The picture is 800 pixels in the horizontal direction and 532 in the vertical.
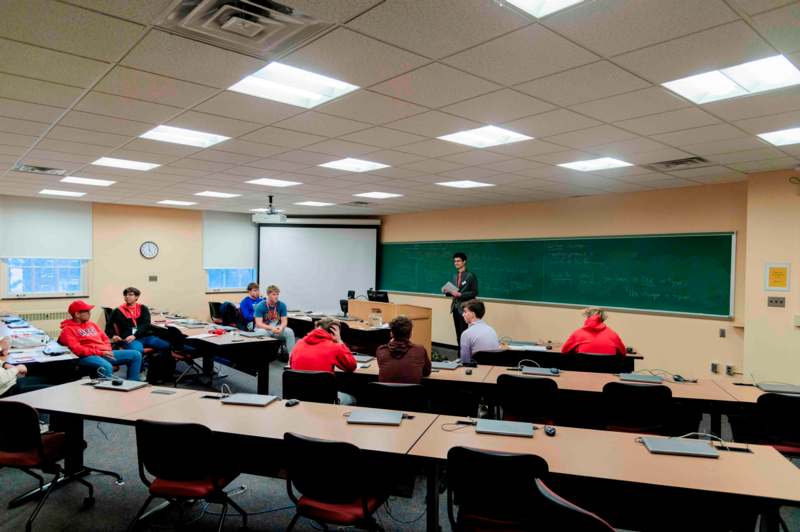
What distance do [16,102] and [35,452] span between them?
7.96ft

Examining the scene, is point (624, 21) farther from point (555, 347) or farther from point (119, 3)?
point (555, 347)

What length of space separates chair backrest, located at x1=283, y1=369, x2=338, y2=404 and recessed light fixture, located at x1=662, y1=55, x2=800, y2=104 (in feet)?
9.96

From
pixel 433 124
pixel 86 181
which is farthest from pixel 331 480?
pixel 86 181

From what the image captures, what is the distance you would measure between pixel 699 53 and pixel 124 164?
19.4ft

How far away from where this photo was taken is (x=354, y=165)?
591cm

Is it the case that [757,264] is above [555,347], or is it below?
above

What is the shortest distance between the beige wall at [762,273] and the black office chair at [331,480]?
5210mm

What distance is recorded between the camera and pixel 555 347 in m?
5.90

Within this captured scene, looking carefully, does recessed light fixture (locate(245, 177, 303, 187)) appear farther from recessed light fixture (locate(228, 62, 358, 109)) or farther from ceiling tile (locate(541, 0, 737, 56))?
ceiling tile (locate(541, 0, 737, 56))

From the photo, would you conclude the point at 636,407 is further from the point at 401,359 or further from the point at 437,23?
the point at 437,23

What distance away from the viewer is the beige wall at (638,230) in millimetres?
6336

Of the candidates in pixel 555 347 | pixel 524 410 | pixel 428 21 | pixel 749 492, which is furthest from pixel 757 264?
pixel 428 21

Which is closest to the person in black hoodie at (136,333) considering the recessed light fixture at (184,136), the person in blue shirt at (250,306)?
the person in blue shirt at (250,306)

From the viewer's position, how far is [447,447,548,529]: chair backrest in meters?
2.12
